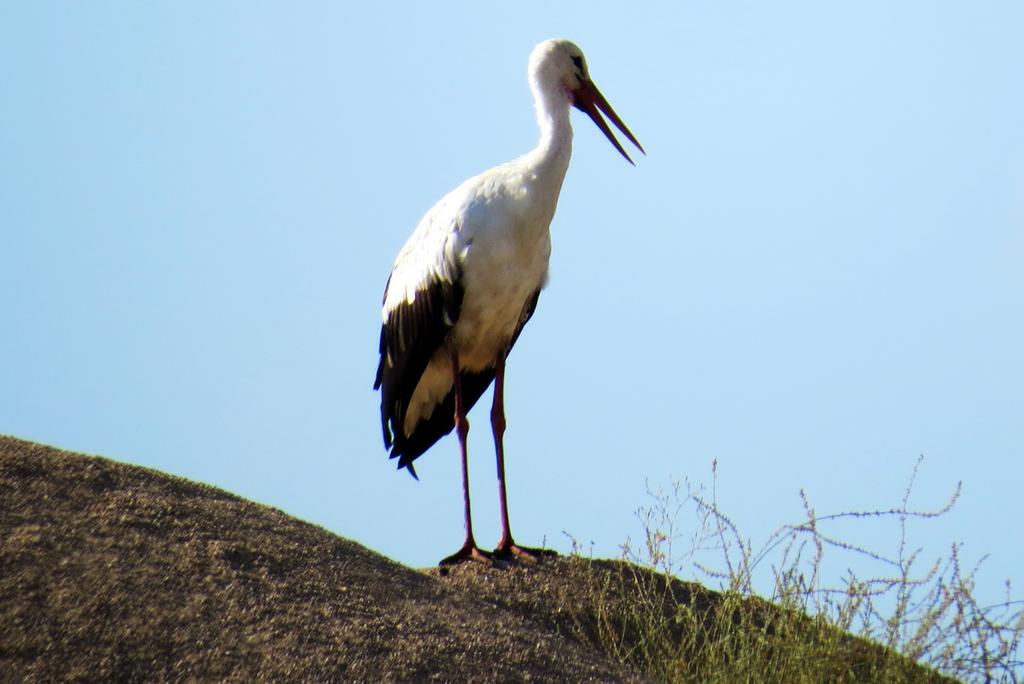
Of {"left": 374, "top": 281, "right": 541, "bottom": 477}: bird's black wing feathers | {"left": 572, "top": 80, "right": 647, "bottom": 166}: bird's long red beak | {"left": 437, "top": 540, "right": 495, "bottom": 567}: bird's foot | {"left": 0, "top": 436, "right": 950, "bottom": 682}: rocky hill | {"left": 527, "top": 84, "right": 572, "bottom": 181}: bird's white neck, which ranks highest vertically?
{"left": 572, "top": 80, "right": 647, "bottom": 166}: bird's long red beak

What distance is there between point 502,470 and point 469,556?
65 cm

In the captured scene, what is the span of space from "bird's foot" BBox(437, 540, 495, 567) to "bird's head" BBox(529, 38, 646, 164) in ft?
8.14

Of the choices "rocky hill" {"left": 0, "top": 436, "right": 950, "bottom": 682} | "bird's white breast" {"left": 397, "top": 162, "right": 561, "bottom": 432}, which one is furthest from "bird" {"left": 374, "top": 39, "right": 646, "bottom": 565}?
"rocky hill" {"left": 0, "top": 436, "right": 950, "bottom": 682}

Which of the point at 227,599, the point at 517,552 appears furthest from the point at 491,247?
the point at 227,599

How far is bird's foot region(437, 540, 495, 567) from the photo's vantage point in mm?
7789

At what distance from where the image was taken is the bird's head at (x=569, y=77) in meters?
8.77

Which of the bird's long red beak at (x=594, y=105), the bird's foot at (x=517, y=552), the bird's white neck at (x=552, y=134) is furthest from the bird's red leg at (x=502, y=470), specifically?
the bird's long red beak at (x=594, y=105)

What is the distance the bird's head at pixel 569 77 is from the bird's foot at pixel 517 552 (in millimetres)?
2430

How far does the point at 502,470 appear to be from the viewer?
8.41m

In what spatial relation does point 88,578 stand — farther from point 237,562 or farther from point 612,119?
point 612,119

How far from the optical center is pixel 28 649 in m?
5.70

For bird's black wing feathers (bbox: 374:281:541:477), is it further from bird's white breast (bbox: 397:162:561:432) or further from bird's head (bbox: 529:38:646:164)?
bird's head (bbox: 529:38:646:164)

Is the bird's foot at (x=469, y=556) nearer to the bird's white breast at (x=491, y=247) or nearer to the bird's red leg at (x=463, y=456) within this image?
the bird's red leg at (x=463, y=456)

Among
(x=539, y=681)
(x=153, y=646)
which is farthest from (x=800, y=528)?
(x=153, y=646)
